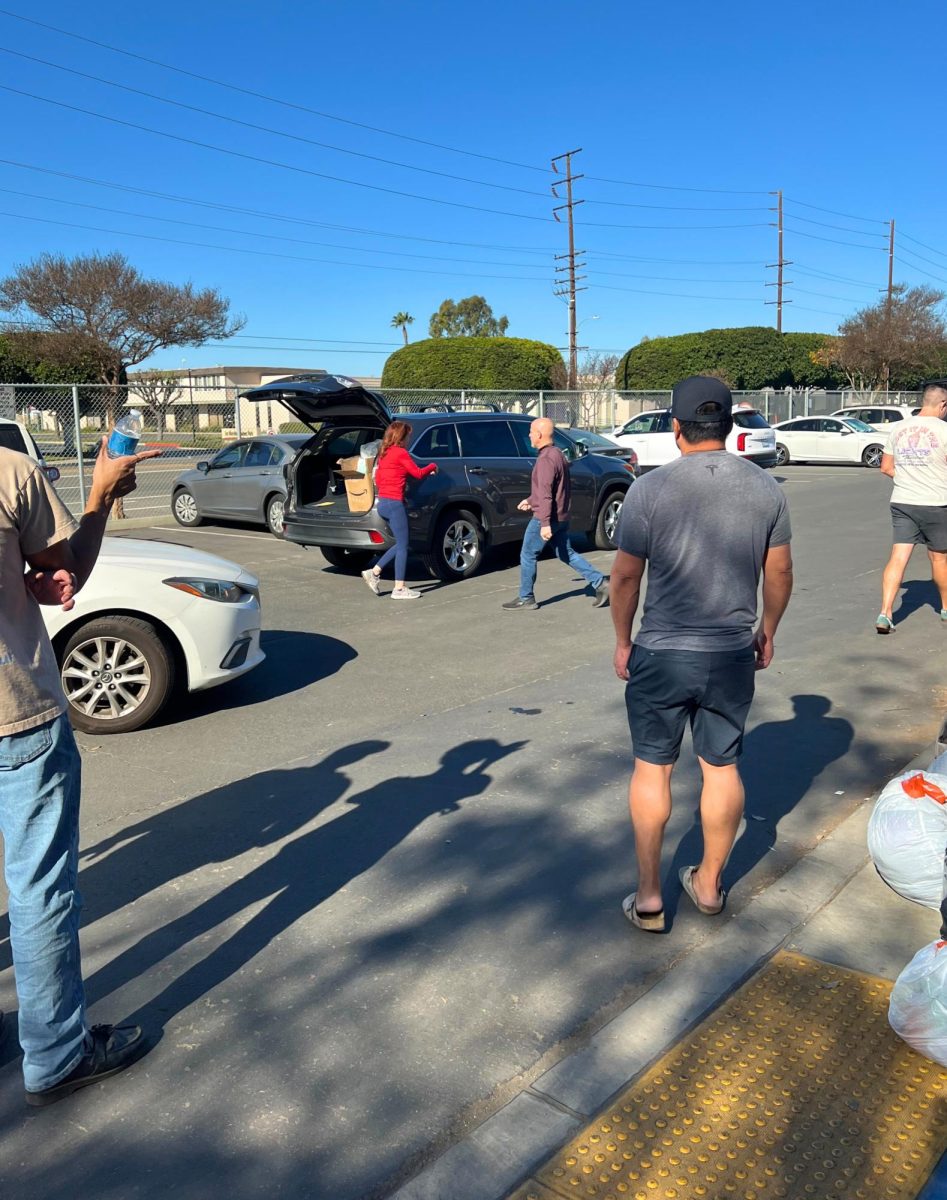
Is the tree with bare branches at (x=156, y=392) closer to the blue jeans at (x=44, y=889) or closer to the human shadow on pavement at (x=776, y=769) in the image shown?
the human shadow on pavement at (x=776, y=769)

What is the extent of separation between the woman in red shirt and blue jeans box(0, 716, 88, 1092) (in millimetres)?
7168

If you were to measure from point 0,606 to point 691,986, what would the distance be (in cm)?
225

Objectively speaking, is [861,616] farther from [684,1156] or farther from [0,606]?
[0,606]

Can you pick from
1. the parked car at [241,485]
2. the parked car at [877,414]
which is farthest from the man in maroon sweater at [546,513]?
the parked car at [877,414]

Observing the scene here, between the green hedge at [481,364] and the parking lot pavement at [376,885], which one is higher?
the green hedge at [481,364]

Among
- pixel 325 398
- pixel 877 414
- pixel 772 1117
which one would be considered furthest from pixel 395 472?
pixel 877 414

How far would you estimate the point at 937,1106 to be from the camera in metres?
2.61

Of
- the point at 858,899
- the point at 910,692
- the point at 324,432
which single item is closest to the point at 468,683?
the point at 910,692

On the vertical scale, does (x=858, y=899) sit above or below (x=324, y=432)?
below

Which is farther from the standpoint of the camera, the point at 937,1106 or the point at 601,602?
the point at 601,602

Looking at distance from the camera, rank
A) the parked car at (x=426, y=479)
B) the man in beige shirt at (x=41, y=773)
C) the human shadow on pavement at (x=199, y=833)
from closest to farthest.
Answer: the man in beige shirt at (x=41, y=773)
the human shadow on pavement at (x=199, y=833)
the parked car at (x=426, y=479)

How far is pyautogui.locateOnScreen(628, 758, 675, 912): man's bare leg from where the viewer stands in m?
3.42

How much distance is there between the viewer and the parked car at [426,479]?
1019 cm

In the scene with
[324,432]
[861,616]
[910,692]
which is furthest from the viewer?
[324,432]
